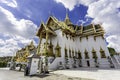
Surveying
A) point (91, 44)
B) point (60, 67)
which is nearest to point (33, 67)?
point (60, 67)

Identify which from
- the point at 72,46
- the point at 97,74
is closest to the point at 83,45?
the point at 72,46

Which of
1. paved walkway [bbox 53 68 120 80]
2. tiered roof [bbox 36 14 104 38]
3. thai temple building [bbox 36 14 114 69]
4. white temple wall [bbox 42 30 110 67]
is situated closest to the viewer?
paved walkway [bbox 53 68 120 80]

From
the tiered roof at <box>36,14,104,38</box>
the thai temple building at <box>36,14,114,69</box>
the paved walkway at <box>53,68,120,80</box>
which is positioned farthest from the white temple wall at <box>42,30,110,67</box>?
the paved walkway at <box>53,68,120,80</box>

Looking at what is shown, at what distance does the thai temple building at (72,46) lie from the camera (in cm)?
1875

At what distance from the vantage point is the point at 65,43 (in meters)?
20.1

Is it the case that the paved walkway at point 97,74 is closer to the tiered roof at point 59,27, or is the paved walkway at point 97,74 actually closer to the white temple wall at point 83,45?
the white temple wall at point 83,45

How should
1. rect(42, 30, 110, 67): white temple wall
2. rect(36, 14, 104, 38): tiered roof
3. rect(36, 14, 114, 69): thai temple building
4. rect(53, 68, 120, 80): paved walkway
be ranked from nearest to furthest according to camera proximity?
rect(53, 68, 120, 80): paved walkway → rect(36, 14, 114, 69): thai temple building → rect(42, 30, 110, 67): white temple wall → rect(36, 14, 104, 38): tiered roof

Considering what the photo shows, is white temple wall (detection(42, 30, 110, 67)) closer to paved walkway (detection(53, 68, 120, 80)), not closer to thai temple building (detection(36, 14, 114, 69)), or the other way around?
thai temple building (detection(36, 14, 114, 69))

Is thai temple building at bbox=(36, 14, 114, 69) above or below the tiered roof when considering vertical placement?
below

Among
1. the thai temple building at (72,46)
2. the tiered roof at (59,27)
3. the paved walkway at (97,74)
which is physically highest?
the tiered roof at (59,27)

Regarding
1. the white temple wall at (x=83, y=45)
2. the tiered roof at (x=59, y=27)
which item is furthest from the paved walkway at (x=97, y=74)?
the tiered roof at (x=59, y=27)

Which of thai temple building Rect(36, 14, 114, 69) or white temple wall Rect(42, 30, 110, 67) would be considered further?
white temple wall Rect(42, 30, 110, 67)

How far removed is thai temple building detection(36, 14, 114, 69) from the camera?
18.8m

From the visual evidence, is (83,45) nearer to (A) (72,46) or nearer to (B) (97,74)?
(A) (72,46)
